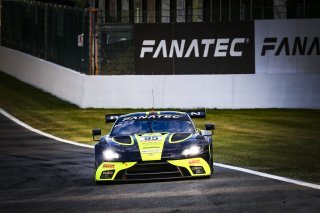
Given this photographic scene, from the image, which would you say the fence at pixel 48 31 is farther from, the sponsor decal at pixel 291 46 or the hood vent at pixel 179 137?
the hood vent at pixel 179 137

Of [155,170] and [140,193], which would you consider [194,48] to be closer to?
[155,170]

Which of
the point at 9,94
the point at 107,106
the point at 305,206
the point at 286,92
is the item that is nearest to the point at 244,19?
the point at 286,92

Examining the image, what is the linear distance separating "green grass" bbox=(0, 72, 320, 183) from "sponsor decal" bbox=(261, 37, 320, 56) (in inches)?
89.2

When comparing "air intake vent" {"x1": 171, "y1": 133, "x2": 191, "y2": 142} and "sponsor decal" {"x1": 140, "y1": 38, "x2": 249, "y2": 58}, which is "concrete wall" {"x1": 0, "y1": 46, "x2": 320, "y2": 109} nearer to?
"sponsor decal" {"x1": 140, "y1": 38, "x2": 249, "y2": 58}

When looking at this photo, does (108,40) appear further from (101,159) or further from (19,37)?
(101,159)

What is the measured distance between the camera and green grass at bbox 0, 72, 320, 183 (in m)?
16.5

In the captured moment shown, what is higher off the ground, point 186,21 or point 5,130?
point 186,21

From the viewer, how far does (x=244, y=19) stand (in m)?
33.6

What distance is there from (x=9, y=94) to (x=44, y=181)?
74.6 ft

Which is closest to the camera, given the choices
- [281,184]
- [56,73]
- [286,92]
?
Result: [281,184]

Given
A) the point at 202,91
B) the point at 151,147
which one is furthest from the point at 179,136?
the point at 202,91

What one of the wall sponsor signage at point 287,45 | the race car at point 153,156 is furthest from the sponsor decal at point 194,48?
the race car at point 153,156

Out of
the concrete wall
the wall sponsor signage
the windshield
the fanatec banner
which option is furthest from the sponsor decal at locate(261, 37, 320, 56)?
the windshield

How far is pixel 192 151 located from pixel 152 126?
149 cm
